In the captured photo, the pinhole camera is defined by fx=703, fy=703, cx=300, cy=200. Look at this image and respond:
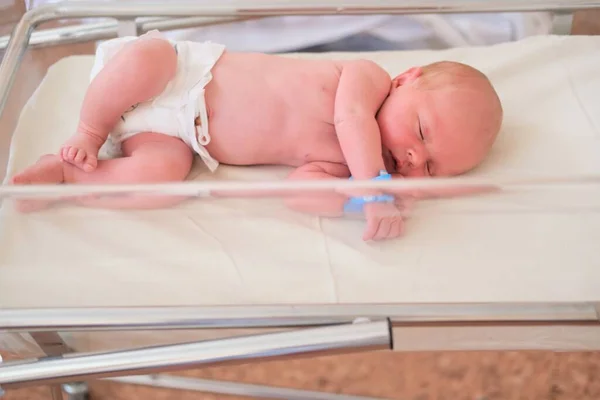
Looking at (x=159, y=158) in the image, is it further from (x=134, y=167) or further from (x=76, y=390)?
(x=76, y=390)

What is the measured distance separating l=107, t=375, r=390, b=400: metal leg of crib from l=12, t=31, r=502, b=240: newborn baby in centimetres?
36

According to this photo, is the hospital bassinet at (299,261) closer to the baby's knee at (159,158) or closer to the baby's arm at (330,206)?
the baby's arm at (330,206)

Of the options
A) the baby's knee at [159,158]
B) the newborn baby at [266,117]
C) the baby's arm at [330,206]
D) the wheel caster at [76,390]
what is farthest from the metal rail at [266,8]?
the wheel caster at [76,390]

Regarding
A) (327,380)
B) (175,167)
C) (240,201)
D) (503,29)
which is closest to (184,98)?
(175,167)

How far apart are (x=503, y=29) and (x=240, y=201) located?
794 millimetres

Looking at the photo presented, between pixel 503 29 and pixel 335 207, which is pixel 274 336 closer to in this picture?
pixel 335 207

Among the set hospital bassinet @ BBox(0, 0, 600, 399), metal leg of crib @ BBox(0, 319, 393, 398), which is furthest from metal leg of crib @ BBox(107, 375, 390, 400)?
metal leg of crib @ BBox(0, 319, 393, 398)

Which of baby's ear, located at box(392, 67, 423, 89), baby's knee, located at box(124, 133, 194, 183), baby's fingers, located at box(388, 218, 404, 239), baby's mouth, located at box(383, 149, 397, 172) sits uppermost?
baby's ear, located at box(392, 67, 423, 89)

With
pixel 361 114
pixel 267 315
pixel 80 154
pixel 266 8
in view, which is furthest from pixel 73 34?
pixel 267 315

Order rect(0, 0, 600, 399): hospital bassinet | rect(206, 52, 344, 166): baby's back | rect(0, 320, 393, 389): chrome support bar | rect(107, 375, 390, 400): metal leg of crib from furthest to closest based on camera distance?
1. rect(107, 375, 390, 400): metal leg of crib
2. rect(206, 52, 344, 166): baby's back
3. rect(0, 0, 600, 399): hospital bassinet
4. rect(0, 320, 393, 389): chrome support bar

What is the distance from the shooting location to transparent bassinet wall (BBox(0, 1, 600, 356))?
0.76m

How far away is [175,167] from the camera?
942mm

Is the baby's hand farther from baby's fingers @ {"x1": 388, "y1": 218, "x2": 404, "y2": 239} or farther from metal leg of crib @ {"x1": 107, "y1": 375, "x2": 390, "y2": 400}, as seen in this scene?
metal leg of crib @ {"x1": 107, "y1": 375, "x2": 390, "y2": 400}

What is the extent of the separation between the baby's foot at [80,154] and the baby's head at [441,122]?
39cm
